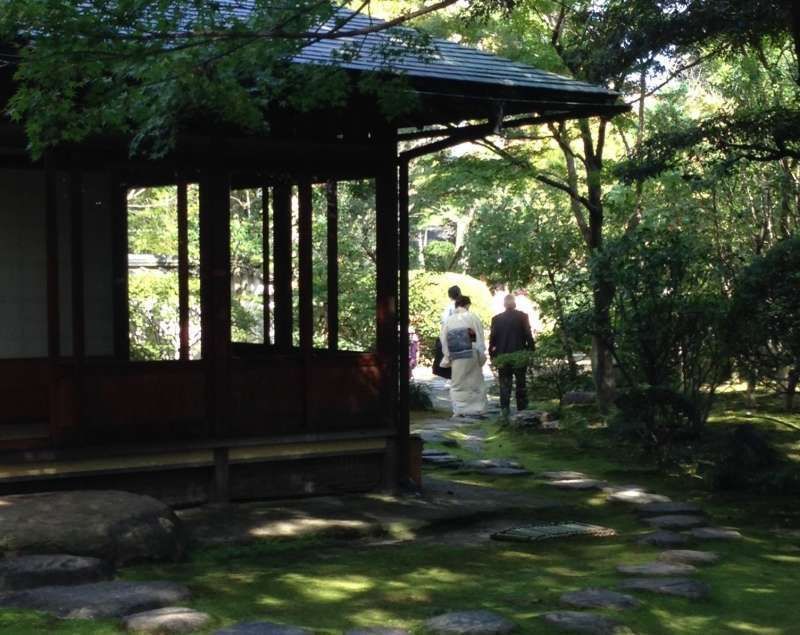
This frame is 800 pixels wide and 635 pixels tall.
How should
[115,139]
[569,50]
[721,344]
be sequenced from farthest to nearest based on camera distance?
1. [569,50]
2. [721,344]
3. [115,139]

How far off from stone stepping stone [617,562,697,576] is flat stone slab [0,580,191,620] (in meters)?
2.83

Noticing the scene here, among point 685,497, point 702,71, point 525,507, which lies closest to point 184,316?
point 525,507

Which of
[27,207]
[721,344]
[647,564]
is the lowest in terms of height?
[647,564]

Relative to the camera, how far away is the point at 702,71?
69.1 feet

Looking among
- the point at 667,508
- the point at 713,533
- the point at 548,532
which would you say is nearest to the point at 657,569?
the point at 713,533

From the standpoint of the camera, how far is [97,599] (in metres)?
6.45

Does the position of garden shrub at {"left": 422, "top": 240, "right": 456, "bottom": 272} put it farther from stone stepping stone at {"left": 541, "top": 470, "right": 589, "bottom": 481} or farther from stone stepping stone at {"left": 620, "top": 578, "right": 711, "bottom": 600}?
stone stepping stone at {"left": 620, "top": 578, "right": 711, "bottom": 600}

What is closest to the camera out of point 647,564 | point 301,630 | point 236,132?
point 301,630

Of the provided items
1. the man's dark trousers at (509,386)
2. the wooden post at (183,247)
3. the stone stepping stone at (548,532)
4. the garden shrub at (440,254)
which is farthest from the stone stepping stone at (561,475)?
the garden shrub at (440,254)

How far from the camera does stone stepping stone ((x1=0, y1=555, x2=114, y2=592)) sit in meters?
6.71

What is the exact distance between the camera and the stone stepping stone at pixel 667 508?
9.99 metres

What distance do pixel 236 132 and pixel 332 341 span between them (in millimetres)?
2272

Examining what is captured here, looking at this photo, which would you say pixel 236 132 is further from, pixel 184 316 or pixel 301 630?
pixel 301 630

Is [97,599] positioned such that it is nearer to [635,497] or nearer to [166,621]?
[166,621]
